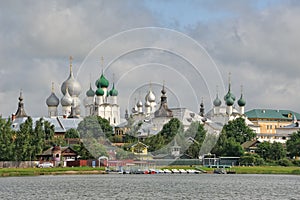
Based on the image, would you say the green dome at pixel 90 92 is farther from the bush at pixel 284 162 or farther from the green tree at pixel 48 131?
the bush at pixel 284 162

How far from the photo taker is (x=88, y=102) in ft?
569

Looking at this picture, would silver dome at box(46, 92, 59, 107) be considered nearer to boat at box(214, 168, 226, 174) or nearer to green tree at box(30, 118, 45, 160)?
green tree at box(30, 118, 45, 160)

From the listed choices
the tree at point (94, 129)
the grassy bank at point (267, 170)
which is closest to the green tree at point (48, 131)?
the tree at point (94, 129)

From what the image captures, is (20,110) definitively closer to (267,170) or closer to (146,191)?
(267,170)

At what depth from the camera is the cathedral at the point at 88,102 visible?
552 ft

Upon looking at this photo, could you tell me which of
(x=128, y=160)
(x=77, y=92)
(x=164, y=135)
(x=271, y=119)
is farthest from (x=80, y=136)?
(x=271, y=119)

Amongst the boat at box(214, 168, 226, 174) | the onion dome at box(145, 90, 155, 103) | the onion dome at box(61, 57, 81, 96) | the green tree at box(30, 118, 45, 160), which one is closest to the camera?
the boat at box(214, 168, 226, 174)

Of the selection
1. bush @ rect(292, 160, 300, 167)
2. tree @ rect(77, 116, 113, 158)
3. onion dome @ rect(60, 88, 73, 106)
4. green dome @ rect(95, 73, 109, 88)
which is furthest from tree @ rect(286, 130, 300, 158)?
onion dome @ rect(60, 88, 73, 106)

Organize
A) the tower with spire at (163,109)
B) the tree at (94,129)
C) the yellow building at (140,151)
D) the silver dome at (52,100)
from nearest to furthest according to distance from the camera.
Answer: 1. the yellow building at (140,151)
2. the tree at (94,129)
3. the tower with spire at (163,109)
4. the silver dome at (52,100)

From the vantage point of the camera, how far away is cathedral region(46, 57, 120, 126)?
552 feet

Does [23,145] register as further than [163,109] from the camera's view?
No

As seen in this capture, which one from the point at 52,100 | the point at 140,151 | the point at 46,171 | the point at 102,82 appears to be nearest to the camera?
the point at 46,171

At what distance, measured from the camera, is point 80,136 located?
443 ft

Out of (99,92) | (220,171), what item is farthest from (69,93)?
(220,171)
